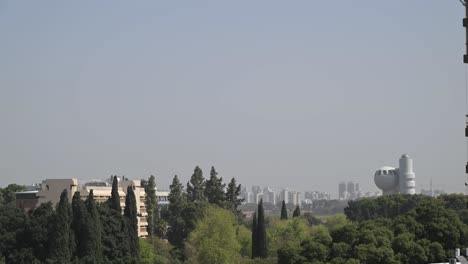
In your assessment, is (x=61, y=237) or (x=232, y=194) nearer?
(x=61, y=237)

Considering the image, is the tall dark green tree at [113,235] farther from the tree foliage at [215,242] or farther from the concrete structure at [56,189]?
the concrete structure at [56,189]

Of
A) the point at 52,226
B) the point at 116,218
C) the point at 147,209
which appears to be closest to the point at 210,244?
the point at 116,218

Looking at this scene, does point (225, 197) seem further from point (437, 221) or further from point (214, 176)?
point (437, 221)

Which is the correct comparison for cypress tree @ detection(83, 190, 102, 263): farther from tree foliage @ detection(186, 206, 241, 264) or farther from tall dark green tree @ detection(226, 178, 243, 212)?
tall dark green tree @ detection(226, 178, 243, 212)

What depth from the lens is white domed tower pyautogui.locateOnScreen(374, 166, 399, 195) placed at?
17900cm

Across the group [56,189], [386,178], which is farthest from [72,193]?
[386,178]

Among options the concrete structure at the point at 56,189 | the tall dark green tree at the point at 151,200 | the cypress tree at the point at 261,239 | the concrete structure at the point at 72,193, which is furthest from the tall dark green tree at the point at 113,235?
the tall dark green tree at the point at 151,200

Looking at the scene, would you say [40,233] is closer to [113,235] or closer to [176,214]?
[113,235]

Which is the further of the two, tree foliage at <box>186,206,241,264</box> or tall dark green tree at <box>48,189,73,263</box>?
tree foliage at <box>186,206,241,264</box>

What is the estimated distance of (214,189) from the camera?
359 feet

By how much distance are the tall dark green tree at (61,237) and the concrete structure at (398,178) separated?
119153 mm

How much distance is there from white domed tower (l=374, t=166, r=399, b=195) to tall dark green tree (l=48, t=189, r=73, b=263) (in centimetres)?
11915

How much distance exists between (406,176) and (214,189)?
261ft

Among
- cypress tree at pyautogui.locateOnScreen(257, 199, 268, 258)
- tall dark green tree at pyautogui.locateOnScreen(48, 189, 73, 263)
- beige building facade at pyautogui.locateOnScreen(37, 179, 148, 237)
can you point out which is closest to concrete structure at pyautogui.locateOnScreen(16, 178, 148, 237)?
beige building facade at pyautogui.locateOnScreen(37, 179, 148, 237)
